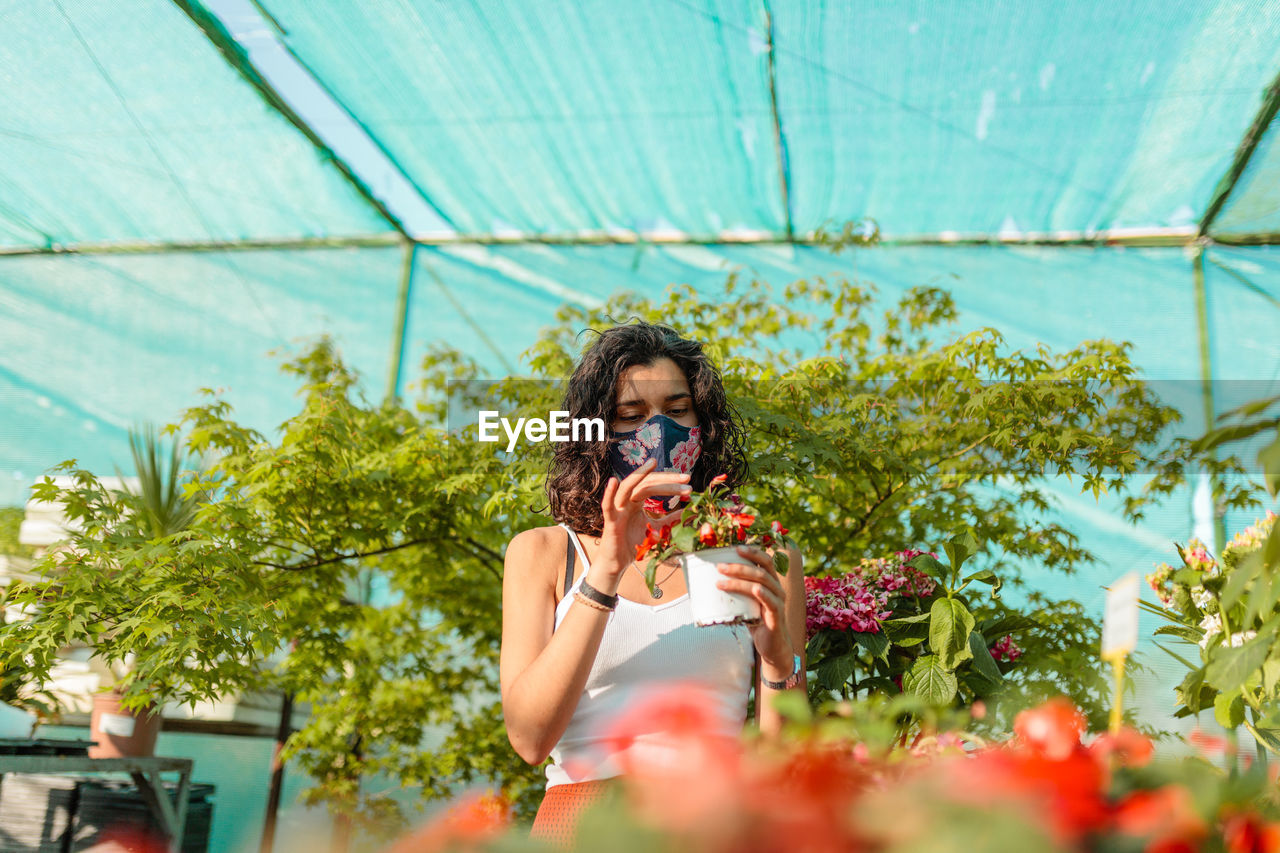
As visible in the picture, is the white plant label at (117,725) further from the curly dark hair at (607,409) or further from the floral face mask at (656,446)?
the floral face mask at (656,446)

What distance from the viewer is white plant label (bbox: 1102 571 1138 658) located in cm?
58

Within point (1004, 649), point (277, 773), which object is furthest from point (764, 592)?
point (277, 773)

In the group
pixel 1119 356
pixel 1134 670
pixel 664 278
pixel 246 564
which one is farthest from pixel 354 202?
pixel 1134 670

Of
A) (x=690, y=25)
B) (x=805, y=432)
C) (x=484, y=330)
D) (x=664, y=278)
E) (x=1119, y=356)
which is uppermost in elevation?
(x=690, y=25)

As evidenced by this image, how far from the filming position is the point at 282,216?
3918 millimetres

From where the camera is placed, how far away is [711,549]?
1.06 metres

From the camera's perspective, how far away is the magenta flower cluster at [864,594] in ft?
5.69

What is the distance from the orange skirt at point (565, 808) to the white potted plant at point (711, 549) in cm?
29

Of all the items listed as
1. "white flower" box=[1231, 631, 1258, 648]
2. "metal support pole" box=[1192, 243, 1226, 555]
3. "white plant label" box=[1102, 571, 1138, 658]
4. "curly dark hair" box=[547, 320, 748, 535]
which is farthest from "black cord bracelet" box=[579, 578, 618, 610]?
"metal support pole" box=[1192, 243, 1226, 555]

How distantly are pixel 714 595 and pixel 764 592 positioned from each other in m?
0.07

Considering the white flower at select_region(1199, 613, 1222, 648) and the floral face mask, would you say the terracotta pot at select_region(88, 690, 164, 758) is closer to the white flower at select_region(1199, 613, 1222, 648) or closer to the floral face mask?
the floral face mask

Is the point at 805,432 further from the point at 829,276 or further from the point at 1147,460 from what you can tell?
the point at 829,276

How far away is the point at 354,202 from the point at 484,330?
0.87m

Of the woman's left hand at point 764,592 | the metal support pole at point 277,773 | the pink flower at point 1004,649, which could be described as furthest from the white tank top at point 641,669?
the metal support pole at point 277,773
